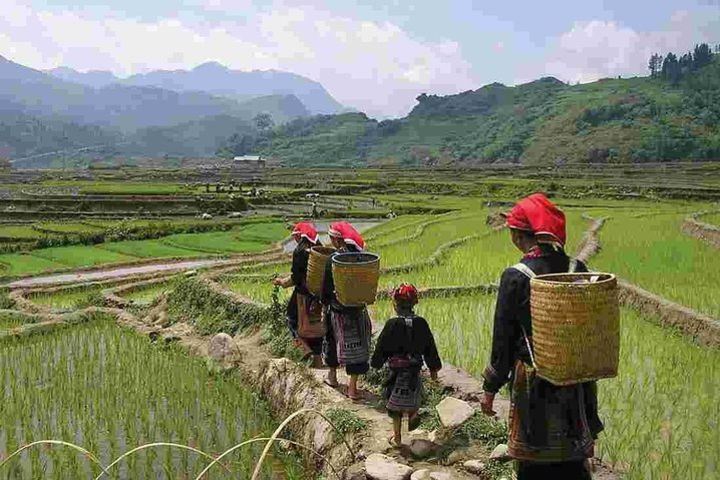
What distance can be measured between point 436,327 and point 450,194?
33767mm

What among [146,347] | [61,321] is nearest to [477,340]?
[146,347]

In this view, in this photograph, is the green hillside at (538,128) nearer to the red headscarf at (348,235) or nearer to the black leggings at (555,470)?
the red headscarf at (348,235)

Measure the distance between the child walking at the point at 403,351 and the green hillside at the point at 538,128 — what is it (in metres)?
72.9

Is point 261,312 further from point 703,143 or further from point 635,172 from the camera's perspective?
point 703,143

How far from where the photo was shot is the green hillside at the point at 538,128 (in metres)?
75.2

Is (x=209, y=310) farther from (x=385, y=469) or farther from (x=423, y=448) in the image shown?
(x=385, y=469)

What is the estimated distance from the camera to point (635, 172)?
5278 centimetres

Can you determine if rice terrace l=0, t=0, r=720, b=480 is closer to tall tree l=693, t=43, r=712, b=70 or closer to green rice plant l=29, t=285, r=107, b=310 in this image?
green rice plant l=29, t=285, r=107, b=310

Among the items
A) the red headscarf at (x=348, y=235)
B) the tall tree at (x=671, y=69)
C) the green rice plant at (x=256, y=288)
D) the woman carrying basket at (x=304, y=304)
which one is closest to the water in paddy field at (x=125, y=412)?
the woman carrying basket at (x=304, y=304)

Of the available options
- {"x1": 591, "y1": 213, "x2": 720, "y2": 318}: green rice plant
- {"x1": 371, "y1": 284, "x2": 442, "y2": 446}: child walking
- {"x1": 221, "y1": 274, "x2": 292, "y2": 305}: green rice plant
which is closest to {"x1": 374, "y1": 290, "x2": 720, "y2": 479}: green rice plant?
{"x1": 591, "y1": 213, "x2": 720, "y2": 318}: green rice plant

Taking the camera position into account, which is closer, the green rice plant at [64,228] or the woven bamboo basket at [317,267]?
the woven bamboo basket at [317,267]

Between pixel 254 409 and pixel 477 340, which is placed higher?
pixel 477 340

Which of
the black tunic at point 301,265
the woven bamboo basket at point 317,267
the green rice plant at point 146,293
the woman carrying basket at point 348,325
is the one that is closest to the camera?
the woman carrying basket at point 348,325

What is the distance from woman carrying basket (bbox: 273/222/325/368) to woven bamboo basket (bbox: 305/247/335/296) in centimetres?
28
